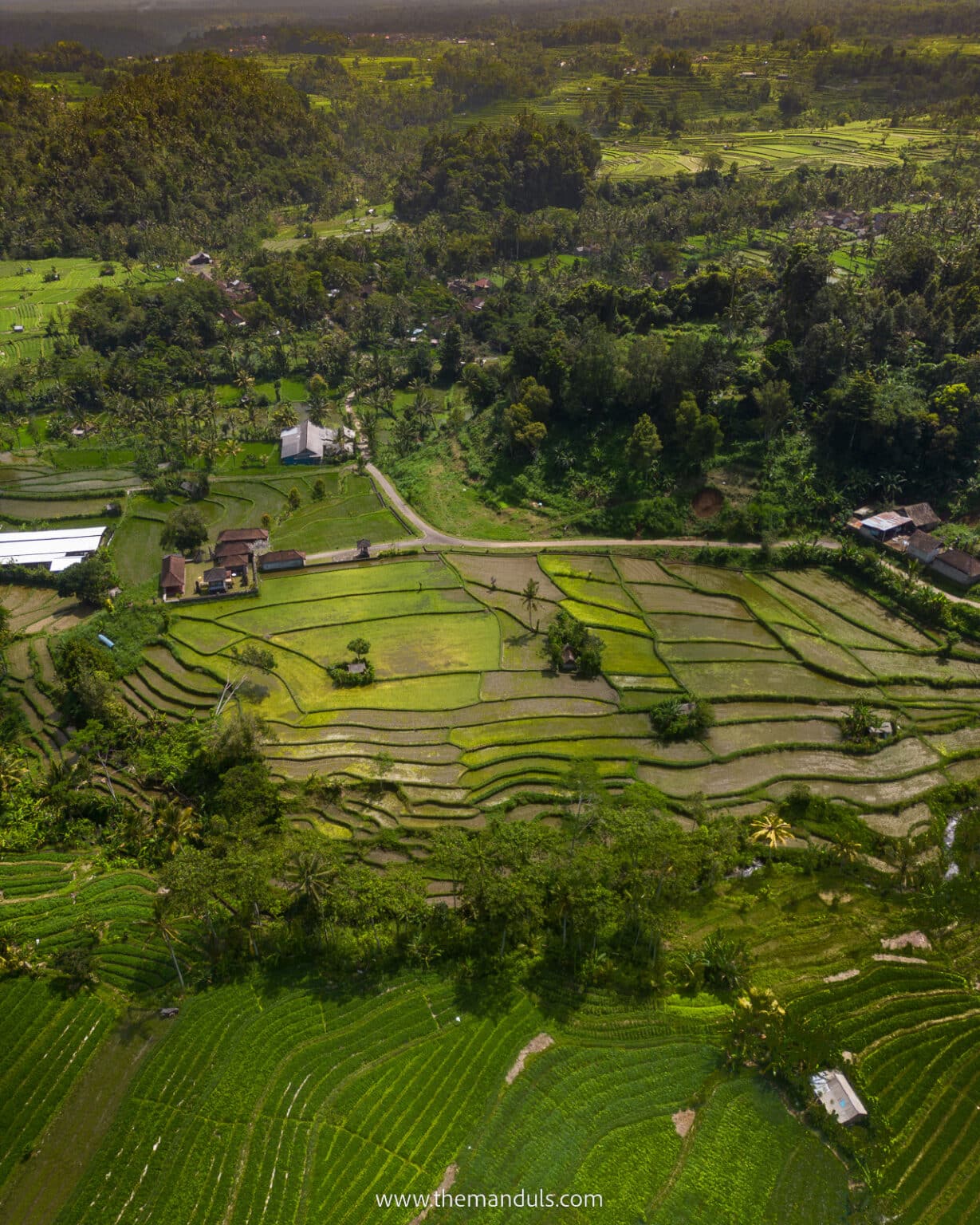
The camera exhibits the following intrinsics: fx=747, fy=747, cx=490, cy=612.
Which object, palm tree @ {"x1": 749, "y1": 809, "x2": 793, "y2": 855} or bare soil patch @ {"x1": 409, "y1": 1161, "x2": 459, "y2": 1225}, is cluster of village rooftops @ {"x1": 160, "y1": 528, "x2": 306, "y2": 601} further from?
bare soil patch @ {"x1": 409, "y1": 1161, "x2": 459, "y2": 1225}

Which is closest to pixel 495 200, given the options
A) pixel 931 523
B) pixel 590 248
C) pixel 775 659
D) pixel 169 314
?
pixel 590 248

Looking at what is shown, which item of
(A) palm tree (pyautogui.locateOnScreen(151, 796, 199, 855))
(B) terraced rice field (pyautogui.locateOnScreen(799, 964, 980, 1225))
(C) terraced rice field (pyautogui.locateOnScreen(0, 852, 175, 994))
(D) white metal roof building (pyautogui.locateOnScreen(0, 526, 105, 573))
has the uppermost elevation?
(D) white metal roof building (pyautogui.locateOnScreen(0, 526, 105, 573))

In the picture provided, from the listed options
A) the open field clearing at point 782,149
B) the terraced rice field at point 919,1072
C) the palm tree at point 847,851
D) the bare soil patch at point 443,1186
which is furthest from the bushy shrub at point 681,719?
the open field clearing at point 782,149

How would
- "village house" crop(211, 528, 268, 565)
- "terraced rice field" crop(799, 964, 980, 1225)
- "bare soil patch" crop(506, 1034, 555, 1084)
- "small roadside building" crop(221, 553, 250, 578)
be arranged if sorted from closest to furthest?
"terraced rice field" crop(799, 964, 980, 1225) → "bare soil patch" crop(506, 1034, 555, 1084) → "small roadside building" crop(221, 553, 250, 578) → "village house" crop(211, 528, 268, 565)

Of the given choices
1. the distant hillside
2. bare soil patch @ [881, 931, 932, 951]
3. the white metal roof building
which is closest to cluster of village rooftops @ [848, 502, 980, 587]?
bare soil patch @ [881, 931, 932, 951]

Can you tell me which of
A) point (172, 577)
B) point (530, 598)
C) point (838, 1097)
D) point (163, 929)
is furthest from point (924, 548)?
point (172, 577)
